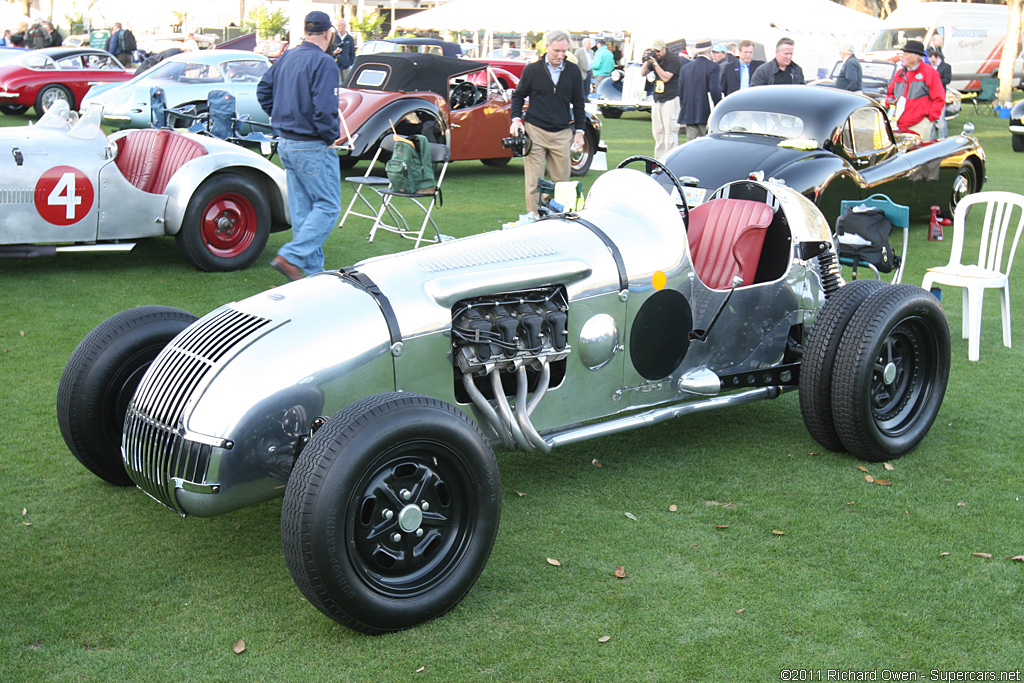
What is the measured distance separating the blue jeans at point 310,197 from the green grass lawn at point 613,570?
6.82 ft

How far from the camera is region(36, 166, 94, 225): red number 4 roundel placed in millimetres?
7105

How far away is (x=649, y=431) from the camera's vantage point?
5.04 meters

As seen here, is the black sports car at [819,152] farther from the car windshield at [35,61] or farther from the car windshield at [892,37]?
the car windshield at [892,37]

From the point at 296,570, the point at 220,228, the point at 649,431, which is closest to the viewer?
the point at 296,570

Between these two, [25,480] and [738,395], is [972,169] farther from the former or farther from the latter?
[25,480]

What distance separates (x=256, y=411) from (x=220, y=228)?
5069mm

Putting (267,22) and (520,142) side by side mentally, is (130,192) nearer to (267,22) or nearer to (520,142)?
(520,142)

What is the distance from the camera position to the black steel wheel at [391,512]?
9.77 feet

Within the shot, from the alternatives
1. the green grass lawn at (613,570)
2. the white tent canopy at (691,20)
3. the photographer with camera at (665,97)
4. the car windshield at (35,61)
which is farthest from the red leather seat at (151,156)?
the white tent canopy at (691,20)

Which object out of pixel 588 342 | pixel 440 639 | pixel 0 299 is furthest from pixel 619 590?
pixel 0 299

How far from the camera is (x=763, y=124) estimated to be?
957cm

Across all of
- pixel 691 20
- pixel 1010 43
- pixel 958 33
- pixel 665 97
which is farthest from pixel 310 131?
pixel 958 33

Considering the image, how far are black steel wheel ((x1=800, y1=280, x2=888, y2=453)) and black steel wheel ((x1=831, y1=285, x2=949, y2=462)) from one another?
0.13ft

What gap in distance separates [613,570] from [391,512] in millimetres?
936
